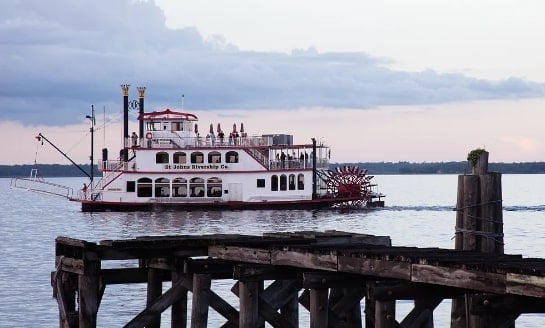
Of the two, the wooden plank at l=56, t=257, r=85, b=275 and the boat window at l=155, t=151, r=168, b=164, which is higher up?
the boat window at l=155, t=151, r=168, b=164

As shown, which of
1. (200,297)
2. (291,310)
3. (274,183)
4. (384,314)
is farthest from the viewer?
(274,183)

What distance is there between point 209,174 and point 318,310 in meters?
68.8

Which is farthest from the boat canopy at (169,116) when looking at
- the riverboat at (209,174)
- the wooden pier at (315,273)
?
the wooden pier at (315,273)

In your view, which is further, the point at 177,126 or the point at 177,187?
the point at 177,126

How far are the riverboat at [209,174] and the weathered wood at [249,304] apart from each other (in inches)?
2600

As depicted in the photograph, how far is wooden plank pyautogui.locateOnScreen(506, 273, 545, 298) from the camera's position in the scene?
12422 millimetres

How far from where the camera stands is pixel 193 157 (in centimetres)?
8500

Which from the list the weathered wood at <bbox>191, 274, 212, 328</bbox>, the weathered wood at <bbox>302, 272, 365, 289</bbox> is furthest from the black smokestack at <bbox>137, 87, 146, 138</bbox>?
the weathered wood at <bbox>302, 272, 365, 289</bbox>

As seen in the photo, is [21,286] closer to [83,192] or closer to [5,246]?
[5,246]

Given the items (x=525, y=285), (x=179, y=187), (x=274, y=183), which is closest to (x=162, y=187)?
(x=179, y=187)

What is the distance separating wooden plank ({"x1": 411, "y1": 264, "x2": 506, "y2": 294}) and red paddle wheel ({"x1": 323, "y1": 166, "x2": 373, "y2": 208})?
239 ft

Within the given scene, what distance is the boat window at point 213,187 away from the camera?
8559 centimetres

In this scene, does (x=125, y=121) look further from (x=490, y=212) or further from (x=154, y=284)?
(x=490, y=212)

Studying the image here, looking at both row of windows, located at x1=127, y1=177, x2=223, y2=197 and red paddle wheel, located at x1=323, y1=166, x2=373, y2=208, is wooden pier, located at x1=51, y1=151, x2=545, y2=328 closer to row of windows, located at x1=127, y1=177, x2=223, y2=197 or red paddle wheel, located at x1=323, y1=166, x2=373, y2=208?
row of windows, located at x1=127, y1=177, x2=223, y2=197
